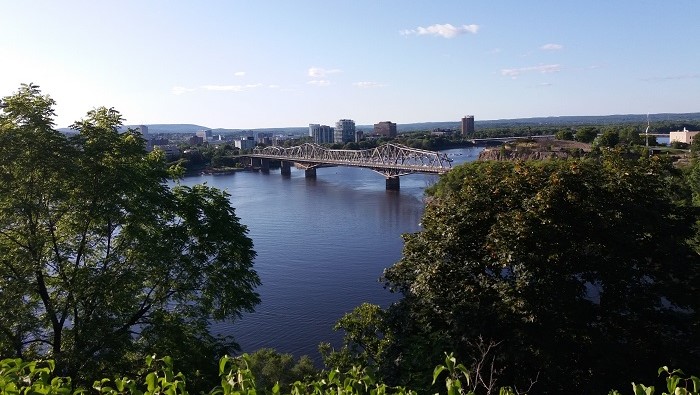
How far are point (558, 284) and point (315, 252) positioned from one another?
51.9 ft

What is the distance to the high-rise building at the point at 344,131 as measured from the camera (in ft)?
464

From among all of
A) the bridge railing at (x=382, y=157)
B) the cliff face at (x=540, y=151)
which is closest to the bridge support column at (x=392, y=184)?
the bridge railing at (x=382, y=157)

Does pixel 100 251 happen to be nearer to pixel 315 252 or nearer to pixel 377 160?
pixel 315 252

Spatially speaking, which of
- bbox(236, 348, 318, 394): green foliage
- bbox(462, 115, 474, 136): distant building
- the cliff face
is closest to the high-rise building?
bbox(462, 115, 474, 136): distant building

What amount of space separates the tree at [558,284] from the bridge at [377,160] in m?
31.7

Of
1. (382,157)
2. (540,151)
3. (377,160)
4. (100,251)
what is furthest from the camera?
(382,157)

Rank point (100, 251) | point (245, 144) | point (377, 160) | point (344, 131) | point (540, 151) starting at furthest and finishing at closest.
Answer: point (344, 131) < point (245, 144) < point (377, 160) < point (540, 151) < point (100, 251)

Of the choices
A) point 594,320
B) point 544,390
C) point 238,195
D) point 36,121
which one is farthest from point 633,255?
point 238,195

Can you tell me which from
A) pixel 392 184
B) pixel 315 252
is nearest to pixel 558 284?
pixel 315 252

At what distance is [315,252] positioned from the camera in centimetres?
2164

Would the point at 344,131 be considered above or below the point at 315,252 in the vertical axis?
above

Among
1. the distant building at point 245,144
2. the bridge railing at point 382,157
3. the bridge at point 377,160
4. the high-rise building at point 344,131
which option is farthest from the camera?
the high-rise building at point 344,131

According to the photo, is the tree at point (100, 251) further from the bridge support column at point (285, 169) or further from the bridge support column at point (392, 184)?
the bridge support column at point (285, 169)

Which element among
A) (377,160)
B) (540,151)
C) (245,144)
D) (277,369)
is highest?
(245,144)
